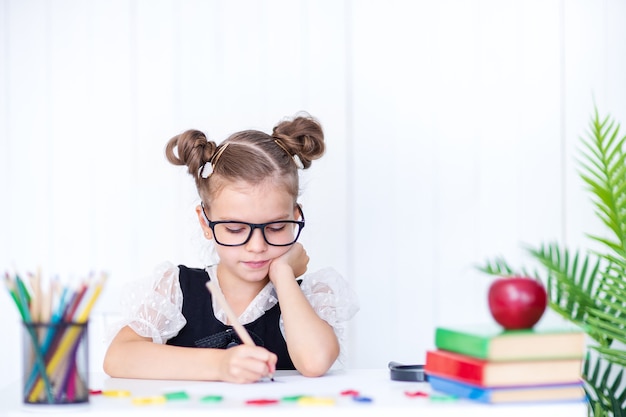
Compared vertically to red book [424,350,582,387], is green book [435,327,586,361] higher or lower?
higher

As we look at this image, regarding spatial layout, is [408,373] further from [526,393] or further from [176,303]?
[176,303]

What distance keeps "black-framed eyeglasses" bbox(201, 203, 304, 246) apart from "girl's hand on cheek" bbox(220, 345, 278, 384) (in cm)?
39

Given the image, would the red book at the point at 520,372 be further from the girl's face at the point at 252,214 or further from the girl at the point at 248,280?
the girl's face at the point at 252,214

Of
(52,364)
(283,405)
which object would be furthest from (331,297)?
(52,364)

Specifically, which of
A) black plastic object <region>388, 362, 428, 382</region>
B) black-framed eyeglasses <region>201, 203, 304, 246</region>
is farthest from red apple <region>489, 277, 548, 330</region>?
black-framed eyeglasses <region>201, 203, 304, 246</region>

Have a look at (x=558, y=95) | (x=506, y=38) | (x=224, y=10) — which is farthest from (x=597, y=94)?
(x=224, y=10)

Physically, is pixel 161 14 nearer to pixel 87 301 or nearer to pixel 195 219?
pixel 195 219

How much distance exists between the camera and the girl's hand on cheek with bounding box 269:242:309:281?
170 cm

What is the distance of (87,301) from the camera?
1027 millimetres

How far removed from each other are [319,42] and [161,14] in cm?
48

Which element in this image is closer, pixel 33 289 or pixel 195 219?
pixel 33 289

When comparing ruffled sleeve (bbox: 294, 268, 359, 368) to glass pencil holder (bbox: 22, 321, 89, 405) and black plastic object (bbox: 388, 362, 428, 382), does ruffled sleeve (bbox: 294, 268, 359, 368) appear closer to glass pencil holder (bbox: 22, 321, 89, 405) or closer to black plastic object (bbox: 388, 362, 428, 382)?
black plastic object (bbox: 388, 362, 428, 382)

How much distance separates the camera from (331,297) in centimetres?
177

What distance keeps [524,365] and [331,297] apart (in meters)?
0.78
